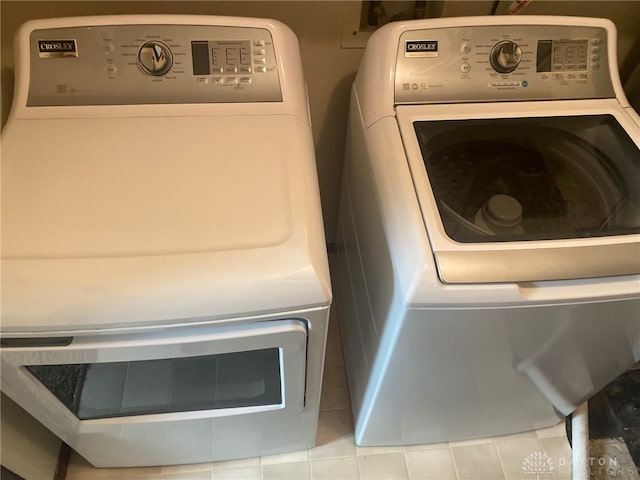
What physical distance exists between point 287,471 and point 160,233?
90 centimetres

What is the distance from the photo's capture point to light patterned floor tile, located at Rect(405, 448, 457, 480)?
53.9 inches

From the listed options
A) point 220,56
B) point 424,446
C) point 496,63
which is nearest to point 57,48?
point 220,56

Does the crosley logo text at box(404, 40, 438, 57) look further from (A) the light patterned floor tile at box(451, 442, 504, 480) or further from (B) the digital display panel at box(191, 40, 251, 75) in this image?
(A) the light patterned floor tile at box(451, 442, 504, 480)

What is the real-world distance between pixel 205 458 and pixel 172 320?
745 mm

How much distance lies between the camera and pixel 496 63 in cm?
102

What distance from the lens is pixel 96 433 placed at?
41.5 inches

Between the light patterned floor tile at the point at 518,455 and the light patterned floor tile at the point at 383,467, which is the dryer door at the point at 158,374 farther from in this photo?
the light patterned floor tile at the point at 518,455

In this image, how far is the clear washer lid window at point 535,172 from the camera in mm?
947

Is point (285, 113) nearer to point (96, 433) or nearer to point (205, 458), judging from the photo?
point (96, 433)

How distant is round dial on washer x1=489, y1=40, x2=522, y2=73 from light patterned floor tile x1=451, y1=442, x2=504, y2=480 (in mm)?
1018

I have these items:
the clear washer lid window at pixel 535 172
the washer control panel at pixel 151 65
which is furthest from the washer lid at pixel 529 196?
the washer control panel at pixel 151 65

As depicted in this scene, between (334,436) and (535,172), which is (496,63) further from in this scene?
(334,436)

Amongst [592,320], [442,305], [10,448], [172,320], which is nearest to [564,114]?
[592,320]

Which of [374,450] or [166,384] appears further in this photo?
[374,450]
